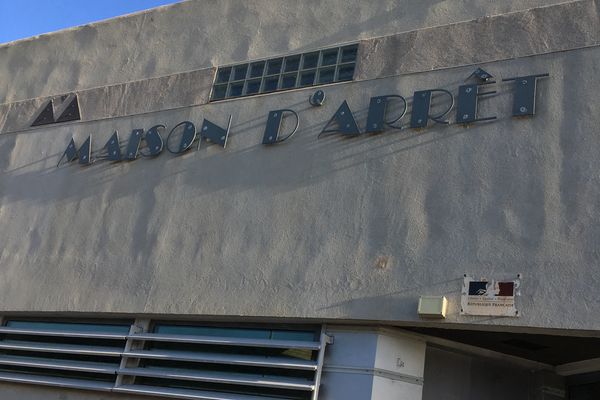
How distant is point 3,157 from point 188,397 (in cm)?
600

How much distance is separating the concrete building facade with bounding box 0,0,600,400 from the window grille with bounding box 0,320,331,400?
34 mm

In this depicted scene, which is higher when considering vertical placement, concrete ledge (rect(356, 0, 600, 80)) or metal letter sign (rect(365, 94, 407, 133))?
concrete ledge (rect(356, 0, 600, 80))

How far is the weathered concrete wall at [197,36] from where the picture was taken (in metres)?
9.27

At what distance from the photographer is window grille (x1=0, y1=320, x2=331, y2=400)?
786 cm

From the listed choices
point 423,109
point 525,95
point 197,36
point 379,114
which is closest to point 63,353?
point 197,36

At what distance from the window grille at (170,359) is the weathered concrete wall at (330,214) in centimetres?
34

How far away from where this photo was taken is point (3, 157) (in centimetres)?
1170

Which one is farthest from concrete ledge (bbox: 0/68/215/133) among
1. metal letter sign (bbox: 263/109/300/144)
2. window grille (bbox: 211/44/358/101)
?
metal letter sign (bbox: 263/109/300/144)

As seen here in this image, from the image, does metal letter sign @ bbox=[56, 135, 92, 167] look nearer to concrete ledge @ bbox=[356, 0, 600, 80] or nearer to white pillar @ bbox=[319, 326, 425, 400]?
concrete ledge @ bbox=[356, 0, 600, 80]

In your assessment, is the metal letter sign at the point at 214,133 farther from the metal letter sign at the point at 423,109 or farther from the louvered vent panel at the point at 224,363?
the metal letter sign at the point at 423,109

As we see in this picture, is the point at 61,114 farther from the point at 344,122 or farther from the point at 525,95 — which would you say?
the point at 525,95

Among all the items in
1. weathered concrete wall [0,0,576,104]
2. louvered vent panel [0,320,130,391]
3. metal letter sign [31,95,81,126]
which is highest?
weathered concrete wall [0,0,576,104]

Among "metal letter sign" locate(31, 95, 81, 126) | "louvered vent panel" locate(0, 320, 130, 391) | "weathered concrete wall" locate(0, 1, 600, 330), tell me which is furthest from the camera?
"metal letter sign" locate(31, 95, 81, 126)

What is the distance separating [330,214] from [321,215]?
0.12 m
